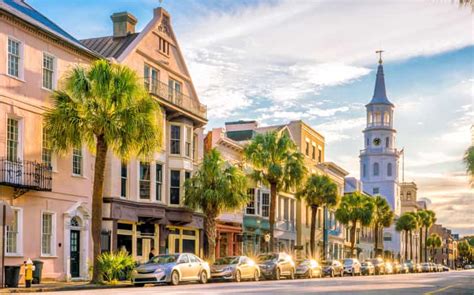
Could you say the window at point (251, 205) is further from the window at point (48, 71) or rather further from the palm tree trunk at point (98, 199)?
the palm tree trunk at point (98, 199)

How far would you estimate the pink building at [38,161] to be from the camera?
31.6 metres

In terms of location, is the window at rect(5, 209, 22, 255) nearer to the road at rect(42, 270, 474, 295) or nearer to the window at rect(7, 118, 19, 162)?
the window at rect(7, 118, 19, 162)

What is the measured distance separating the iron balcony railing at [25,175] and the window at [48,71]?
12.6 ft

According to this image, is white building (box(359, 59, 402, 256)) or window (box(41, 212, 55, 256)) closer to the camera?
window (box(41, 212, 55, 256))

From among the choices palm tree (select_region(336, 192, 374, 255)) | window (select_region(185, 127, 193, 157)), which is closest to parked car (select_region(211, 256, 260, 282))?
window (select_region(185, 127, 193, 157))

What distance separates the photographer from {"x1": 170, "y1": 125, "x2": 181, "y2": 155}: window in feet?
151

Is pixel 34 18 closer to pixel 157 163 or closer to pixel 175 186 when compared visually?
pixel 157 163

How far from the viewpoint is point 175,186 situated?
45938 mm

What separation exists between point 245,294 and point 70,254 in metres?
15.5

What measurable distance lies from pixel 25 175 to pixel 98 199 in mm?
3294

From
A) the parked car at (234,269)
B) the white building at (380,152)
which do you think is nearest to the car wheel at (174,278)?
the parked car at (234,269)

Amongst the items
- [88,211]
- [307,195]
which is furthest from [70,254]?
[307,195]

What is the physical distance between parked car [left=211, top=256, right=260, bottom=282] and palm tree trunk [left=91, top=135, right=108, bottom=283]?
731 centimetres

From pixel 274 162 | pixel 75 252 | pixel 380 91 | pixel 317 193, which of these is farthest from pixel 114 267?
pixel 380 91
